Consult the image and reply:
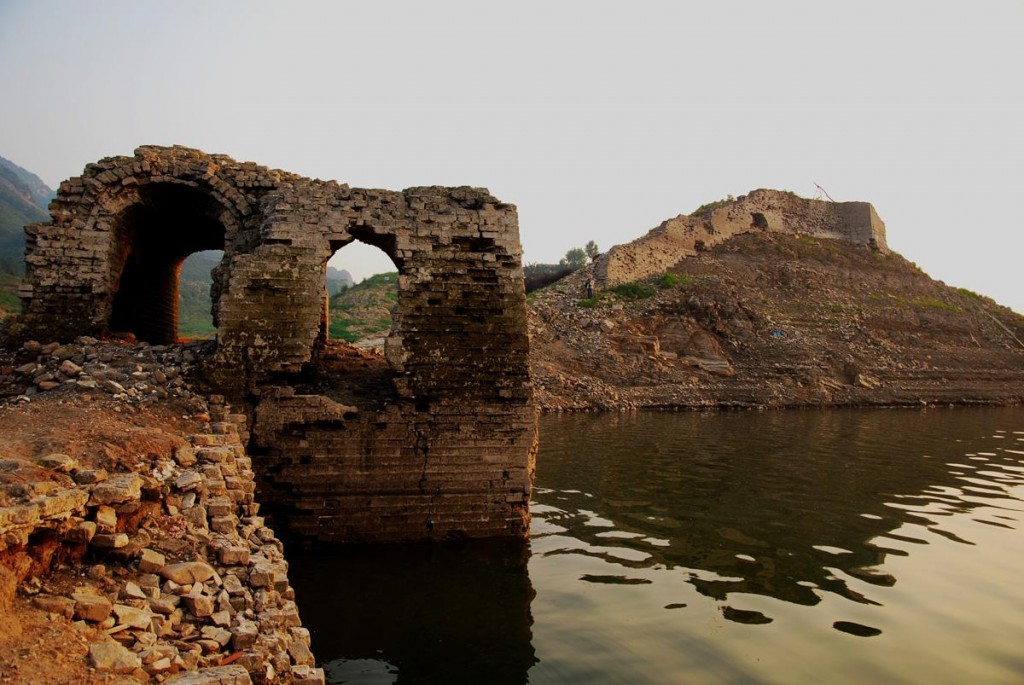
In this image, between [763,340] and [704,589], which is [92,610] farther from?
[763,340]

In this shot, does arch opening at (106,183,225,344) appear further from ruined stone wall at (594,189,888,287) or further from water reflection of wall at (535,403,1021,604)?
ruined stone wall at (594,189,888,287)

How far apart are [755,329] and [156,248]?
23.2 metres

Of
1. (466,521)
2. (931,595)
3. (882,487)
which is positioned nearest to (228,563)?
(466,521)

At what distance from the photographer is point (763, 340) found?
27203mm

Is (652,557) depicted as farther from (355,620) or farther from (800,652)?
(355,620)

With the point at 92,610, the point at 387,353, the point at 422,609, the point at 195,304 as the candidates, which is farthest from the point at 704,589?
the point at 195,304

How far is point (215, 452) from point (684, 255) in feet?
102

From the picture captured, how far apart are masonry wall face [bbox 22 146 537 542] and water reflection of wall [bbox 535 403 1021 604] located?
5.87 ft

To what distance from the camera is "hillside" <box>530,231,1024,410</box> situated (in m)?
24.1

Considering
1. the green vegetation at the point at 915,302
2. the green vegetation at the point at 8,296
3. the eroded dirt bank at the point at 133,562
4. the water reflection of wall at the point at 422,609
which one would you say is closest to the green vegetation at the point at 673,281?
the green vegetation at the point at 915,302

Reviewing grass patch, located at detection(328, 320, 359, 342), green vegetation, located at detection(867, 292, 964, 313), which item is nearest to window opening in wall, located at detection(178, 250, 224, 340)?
grass patch, located at detection(328, 320, 359, 342)

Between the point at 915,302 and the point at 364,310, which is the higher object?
the point at 915,302

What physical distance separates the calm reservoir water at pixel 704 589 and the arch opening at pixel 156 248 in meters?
4.82

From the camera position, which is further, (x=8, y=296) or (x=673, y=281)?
(x=673, y=281)
